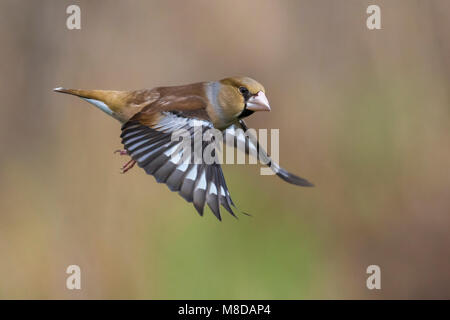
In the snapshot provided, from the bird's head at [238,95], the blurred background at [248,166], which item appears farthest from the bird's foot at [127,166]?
the blurred background at [248,166]

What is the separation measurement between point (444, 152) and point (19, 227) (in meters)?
2.48

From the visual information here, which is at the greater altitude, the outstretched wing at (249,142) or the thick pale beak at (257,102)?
the thick pale beak at (257,102)

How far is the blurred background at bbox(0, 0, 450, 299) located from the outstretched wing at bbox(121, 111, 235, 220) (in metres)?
1.33

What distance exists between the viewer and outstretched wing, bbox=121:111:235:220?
1.66m

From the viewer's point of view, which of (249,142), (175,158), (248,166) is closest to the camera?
(175,158)

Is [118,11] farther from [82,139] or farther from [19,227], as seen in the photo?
[19,227]

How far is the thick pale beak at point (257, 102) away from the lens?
1921mm

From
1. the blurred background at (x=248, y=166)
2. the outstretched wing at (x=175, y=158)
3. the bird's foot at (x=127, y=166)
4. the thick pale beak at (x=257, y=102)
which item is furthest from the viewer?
the blurred background at (x=248, y=166)

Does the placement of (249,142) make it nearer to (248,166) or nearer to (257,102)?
(257,102)

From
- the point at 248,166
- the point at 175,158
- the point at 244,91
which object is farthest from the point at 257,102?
the point at 248,166

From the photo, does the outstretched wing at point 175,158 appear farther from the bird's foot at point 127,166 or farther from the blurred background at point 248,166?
the blurred background at point 248,166

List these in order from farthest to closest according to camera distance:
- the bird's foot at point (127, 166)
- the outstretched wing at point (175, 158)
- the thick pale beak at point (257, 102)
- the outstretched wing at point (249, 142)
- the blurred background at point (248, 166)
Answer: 1. the blurred background at point (248, 166)
2. the outstretched wing at point (249, 142)
3. the thick pale beak at point (257, 102)
4. the outstretched wing at point (175, 158)
5. the bird's foot at point (127, 166)

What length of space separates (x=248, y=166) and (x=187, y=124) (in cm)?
173

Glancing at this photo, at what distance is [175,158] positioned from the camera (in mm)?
1733
